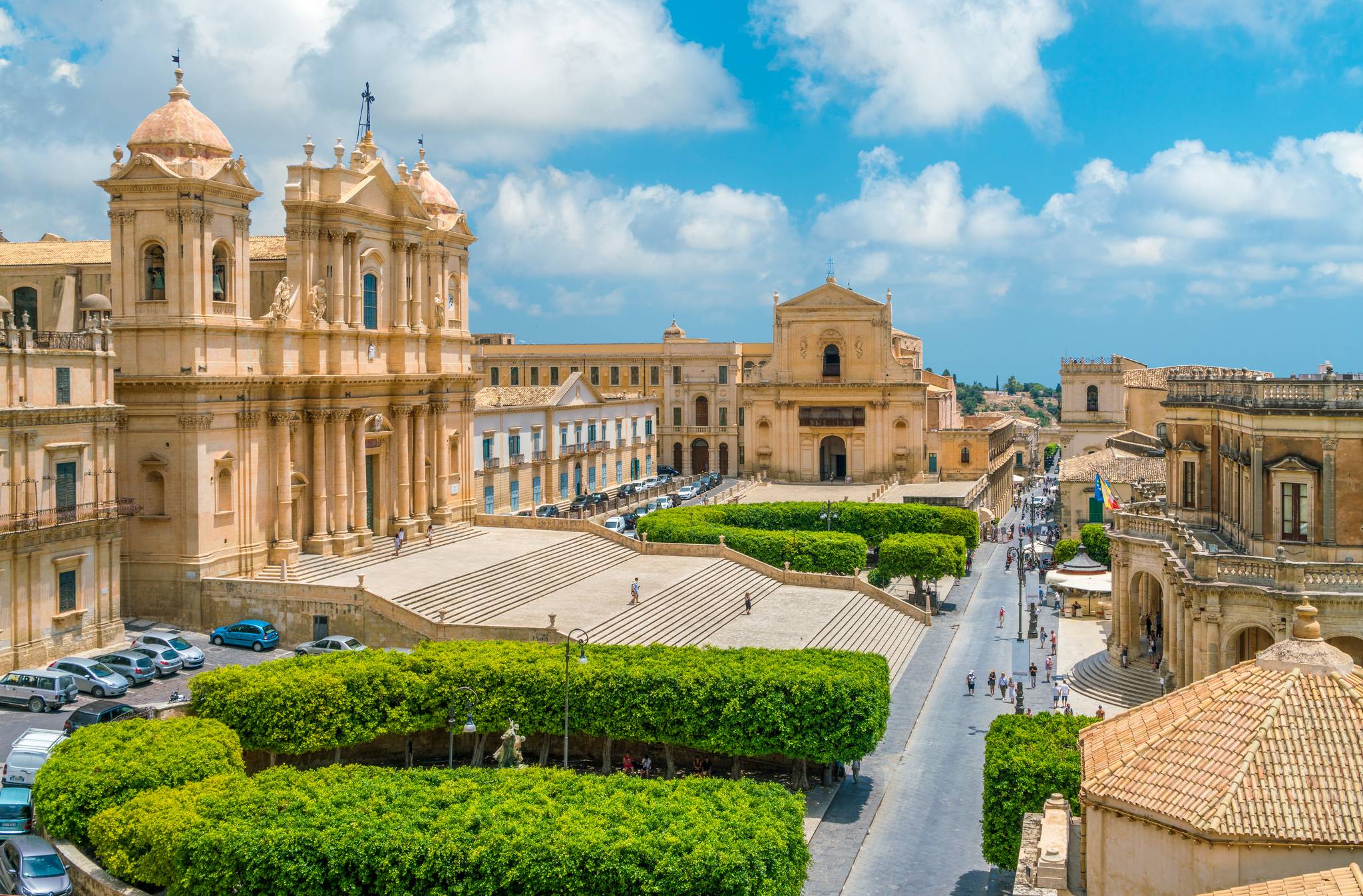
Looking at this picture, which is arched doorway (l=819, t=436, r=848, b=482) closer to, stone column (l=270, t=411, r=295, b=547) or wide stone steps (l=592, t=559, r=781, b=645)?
wide stone steps (l=592, t=559, r=781, b=645)

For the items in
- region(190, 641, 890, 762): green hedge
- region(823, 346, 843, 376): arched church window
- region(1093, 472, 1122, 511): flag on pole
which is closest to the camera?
region(190, 641, 890, 762): green hedge

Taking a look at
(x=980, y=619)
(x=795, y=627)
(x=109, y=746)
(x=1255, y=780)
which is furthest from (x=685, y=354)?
(x=1255, y=780)

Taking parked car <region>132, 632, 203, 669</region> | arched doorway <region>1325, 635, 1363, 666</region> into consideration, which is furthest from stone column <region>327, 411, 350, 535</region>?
arched doorway <region>1325, 635, 1363, 666</region>

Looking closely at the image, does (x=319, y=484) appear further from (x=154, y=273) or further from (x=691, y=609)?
(x=691, y=609)

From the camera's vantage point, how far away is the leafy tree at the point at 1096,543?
212ft

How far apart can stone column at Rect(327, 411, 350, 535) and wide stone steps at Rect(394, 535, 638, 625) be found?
5920mm

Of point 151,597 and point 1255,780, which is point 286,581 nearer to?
point 151,597

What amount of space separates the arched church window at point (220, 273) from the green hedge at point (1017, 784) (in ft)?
99.9

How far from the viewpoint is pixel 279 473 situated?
4728 cm

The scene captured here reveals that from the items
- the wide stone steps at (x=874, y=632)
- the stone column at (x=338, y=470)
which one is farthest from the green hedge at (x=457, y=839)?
the stone column at (x=338, y=470)

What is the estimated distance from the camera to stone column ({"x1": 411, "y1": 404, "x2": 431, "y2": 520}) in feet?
181

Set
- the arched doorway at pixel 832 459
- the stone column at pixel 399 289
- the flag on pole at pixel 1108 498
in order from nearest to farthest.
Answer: the flag on pole at pixel 1108 498 → the stone column at pixel 399 289 → the arched doorway at pixel 832 459

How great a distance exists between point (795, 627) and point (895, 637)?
20.3 ft

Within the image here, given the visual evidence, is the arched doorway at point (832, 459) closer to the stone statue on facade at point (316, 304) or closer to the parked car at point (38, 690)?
the stone statue on facade at point (316, 304)
